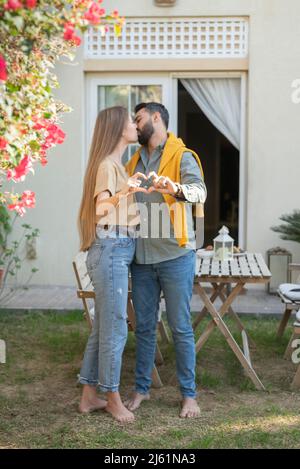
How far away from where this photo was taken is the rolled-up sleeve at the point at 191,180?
384 cm

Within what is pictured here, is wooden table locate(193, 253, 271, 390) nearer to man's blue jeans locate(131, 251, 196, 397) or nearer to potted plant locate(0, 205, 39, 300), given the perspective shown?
man's blue jeans locate(131, 251, 196, 397)

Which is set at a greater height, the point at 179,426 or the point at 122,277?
the point at 122,277

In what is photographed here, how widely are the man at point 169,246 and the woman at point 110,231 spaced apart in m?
0.14

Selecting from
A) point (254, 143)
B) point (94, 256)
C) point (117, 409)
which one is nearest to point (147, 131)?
point (94, 256)

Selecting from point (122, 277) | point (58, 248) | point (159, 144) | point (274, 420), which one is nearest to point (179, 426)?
point (274, 420)

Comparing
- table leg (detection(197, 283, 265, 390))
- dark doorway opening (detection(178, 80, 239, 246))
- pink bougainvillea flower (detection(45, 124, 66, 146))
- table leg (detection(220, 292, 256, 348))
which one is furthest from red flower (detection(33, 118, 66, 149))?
dark doorway opening (detection(178, 80, 239, 246))

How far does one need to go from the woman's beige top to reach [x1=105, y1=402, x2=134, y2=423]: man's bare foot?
43.4 inches

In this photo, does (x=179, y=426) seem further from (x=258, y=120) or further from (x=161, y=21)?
(x=161, y=21)

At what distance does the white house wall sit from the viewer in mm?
7520

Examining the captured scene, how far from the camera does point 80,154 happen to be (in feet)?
25.9

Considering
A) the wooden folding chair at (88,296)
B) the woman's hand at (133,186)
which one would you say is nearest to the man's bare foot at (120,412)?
the wooden folding chair at (88,296)
